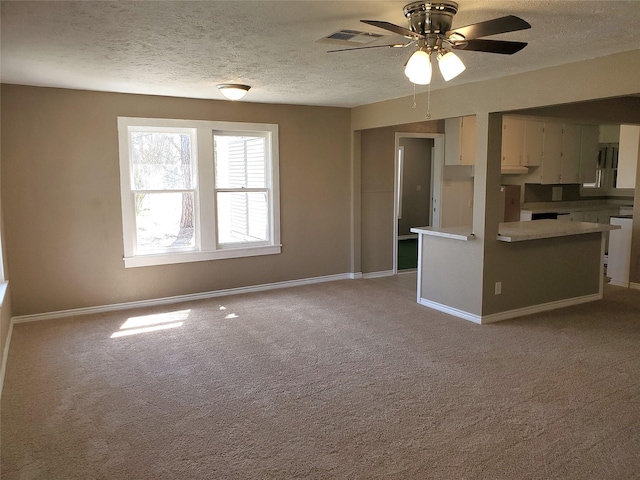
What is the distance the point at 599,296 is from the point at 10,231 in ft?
20.5

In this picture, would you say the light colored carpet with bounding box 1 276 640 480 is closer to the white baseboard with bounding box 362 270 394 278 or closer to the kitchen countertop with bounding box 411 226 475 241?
the kitchen countertop with bounding box 411 226 475 241

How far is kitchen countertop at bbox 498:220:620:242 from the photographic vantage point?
4727 millimetres

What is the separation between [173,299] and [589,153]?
21.2 ft

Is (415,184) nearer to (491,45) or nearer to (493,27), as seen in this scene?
→ (491,45)

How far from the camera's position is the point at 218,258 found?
5879mm

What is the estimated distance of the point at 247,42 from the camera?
3141 millimetres

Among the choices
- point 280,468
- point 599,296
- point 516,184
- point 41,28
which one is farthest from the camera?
point 516,184

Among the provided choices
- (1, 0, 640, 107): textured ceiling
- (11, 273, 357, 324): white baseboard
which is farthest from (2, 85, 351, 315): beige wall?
(1, 0, 640, 107): textured ceiling

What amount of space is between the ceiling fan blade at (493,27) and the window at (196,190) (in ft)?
12.5

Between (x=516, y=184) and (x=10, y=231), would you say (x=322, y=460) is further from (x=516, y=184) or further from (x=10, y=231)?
(x=516, y=184)

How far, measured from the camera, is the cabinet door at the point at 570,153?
24.3 ft

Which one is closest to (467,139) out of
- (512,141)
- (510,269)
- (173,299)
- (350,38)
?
(512,141)

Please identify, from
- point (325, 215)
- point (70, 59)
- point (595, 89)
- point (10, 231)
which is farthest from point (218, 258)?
point (595, 89)

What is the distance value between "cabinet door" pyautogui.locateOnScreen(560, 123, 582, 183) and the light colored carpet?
9.81 feet
